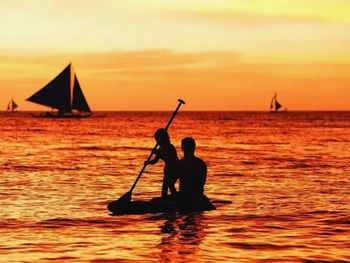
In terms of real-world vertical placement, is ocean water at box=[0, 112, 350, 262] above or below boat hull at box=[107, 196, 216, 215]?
below

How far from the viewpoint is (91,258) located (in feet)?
34.9

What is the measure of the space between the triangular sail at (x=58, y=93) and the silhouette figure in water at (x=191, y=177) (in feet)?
256

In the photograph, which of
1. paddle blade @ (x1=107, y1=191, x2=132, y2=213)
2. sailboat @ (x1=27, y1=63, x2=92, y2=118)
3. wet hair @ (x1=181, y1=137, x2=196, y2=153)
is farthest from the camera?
sailboat @ (x1=27, y1=63, x2=92, y2=118)

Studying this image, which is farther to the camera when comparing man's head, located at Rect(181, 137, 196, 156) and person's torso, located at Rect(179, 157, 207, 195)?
→ person's torso, located at Rect(179, 157, 207, 195)

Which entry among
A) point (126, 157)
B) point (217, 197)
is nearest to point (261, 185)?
point (217, 197)

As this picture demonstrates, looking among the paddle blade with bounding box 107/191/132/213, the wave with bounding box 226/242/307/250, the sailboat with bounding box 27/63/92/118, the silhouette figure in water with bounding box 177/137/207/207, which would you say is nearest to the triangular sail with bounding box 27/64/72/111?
the sailboat with bounding box 27/63/92/118

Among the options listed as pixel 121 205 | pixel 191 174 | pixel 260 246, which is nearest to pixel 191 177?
pixel 191 174

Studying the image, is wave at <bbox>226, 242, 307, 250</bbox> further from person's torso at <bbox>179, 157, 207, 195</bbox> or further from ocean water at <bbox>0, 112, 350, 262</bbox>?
person's torso at <bbox>179, 157, 207, 195</bbox>

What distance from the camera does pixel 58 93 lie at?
93.7m

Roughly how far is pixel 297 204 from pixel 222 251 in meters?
6.25

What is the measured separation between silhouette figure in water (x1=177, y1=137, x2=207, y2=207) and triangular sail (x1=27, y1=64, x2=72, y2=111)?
78.0 meters

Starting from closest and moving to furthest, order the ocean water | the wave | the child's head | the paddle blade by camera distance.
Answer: the ocean water, the wave, the child's head, the paddle blade

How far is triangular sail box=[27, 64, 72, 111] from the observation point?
91.4 metres

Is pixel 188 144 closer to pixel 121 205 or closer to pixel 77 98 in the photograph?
pixel 121 205
